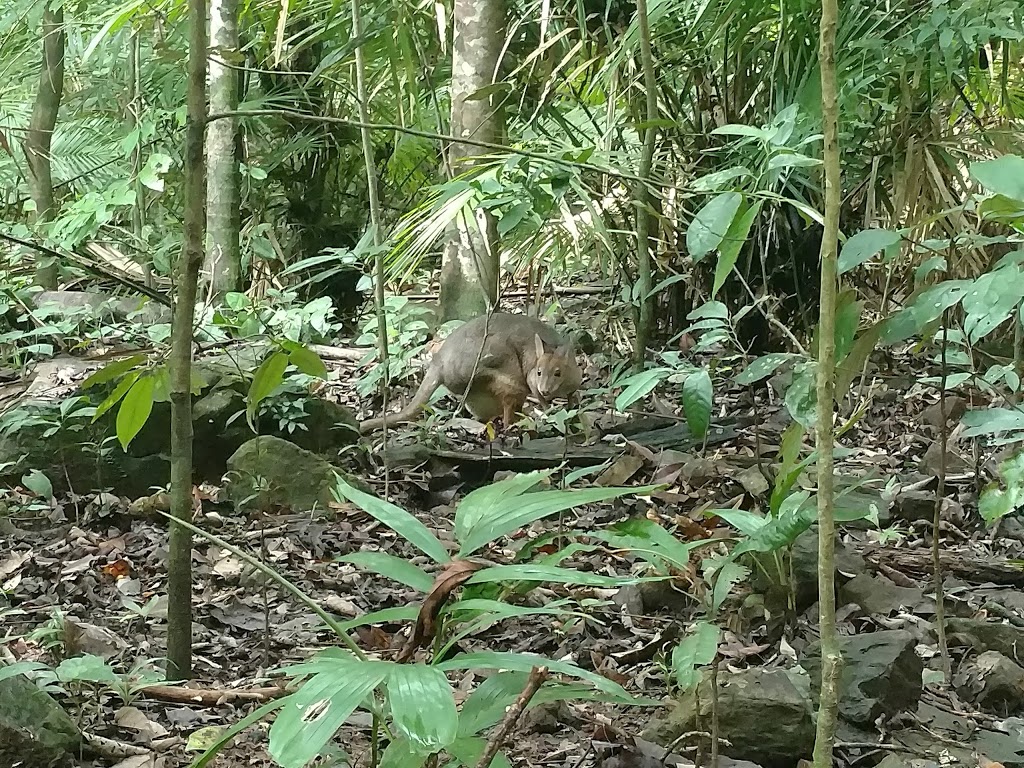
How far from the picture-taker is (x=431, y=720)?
43.3 inches

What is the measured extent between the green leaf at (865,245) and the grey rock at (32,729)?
172 centimetres

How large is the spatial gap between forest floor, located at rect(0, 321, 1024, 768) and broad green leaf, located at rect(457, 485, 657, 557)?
0.73m

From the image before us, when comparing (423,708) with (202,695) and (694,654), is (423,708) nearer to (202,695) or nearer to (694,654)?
(694,654)

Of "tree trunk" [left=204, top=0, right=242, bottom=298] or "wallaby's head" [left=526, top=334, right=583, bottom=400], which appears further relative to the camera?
Answer: "tree trunk" [left=204, top=0, right=242, bottom=298]

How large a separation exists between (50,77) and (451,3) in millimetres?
2927

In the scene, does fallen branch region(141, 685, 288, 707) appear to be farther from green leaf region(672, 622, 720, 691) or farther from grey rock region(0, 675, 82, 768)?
green leaf region(672, 622, 720, 691)

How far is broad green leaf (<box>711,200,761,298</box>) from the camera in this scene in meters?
1.51

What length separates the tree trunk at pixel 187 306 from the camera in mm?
2016

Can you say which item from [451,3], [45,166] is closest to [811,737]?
[451,3]

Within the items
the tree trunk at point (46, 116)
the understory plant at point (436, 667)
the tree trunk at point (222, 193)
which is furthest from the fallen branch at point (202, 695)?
the tree trunk at point (46, 116)

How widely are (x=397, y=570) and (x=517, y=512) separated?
204 millimetres

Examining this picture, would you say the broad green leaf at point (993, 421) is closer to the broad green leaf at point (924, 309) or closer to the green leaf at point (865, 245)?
the broad green leaf at point (924, 309)

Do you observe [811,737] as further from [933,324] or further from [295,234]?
[295,234]

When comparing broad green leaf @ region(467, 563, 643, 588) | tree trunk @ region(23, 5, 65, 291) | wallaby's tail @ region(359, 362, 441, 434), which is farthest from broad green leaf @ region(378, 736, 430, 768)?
tree trunk @ region(23, 5, 65, 291)
